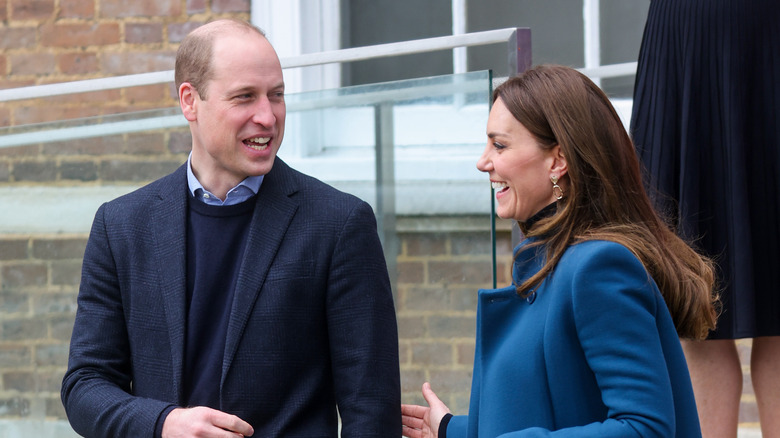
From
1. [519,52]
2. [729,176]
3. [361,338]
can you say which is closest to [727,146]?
[729,176]

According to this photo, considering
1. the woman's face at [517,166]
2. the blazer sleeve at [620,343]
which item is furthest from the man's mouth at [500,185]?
the blazer sleeve at [620,343]

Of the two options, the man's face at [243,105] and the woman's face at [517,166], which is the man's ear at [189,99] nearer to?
the man's face at [243,105]

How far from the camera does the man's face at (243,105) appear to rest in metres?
2.07

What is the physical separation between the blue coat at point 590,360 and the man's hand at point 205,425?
44cm

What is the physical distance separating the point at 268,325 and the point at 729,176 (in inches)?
46.7

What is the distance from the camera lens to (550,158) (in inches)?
70.3

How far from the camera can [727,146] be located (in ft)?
8.38

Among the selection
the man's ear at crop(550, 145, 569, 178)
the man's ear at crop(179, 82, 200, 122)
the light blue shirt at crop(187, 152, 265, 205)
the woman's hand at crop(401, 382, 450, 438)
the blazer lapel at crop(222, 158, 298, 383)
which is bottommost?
the woman's hand at crop(401, 382, 450, 438)

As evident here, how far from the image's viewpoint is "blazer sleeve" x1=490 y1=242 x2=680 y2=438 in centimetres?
155

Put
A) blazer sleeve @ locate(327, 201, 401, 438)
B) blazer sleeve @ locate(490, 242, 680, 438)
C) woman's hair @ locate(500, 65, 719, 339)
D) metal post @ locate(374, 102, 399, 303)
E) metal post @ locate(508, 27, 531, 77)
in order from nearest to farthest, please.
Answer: blazer sleeve @ locate(490, 242, 680, 438) < woman's hair @ locate(500, 65, 719, 339) < blazer sleeve @ locate(327, 201, 401, 438) < metal post @ locate(508, 27, 531, 77) < metal post @ locate(374, 102, 399, 303)

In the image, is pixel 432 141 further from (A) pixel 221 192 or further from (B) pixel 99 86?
(B) pixel 99 86

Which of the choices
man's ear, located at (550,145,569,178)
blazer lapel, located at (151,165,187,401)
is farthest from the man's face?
man's ear, located at (550,145,569,178)

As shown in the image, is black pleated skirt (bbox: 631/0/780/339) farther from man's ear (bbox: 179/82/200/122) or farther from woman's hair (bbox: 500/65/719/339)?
man's ear (bbox: 179/82/200/122)

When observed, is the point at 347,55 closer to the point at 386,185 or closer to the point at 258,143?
the point at 386,185
